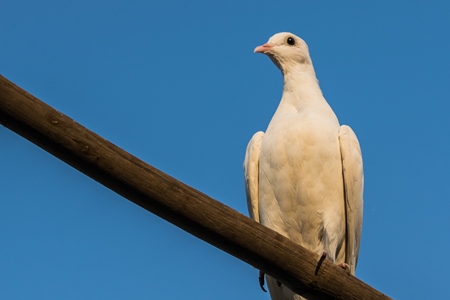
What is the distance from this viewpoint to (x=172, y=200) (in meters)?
5.06

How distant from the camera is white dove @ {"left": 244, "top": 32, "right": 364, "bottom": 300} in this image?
9094mm

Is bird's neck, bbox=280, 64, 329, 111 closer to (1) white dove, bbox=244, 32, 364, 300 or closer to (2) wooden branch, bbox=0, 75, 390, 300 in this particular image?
(1) white dove, bbox=244, 32, 364, 300

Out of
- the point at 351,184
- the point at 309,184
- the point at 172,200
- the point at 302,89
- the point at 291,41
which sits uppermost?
the point at 291,41

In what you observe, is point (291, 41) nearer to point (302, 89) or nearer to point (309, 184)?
point (302, 89)

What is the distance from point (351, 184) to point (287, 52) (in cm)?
251

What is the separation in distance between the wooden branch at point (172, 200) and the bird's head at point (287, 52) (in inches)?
209

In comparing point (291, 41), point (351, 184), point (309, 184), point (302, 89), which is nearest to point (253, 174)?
point (309, 184)

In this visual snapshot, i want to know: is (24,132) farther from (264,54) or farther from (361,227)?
(264,54)

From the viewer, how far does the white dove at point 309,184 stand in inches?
358

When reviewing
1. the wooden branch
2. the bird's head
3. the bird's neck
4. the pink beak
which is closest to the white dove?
the bird's neck

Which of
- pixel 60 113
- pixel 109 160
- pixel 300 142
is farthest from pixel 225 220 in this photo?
pixel 300 142

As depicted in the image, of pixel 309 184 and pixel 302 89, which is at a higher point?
pixel 302 89

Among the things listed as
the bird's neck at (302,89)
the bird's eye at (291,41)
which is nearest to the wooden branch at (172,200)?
the bird's neck at (302,89)

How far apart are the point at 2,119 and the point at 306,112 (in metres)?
5.45
